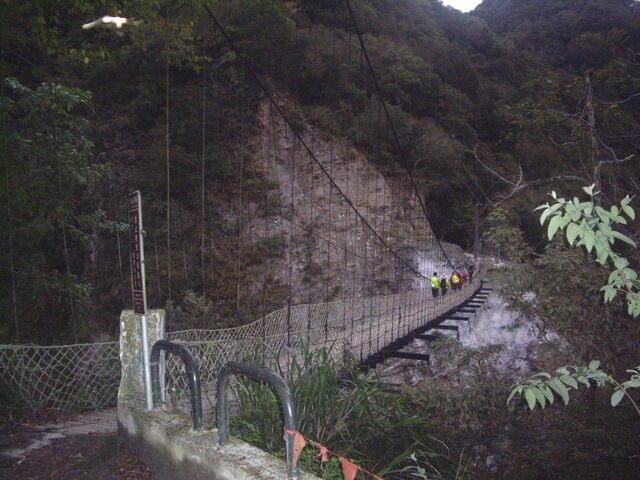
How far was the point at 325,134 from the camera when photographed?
11.2 m

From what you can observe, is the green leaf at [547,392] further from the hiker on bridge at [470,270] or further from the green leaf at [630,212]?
the hiker on bridge at [470,270]

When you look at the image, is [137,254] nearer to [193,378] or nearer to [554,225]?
[193,378]

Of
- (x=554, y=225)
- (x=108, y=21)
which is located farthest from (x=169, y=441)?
(x=108, y=21)

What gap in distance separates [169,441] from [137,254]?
514mm

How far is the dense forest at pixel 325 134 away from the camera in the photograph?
323 cm

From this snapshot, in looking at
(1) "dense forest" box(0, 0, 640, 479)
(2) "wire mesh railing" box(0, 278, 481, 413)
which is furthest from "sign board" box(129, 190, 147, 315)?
(1) "dense forest" box(0, 0, 640, 479)

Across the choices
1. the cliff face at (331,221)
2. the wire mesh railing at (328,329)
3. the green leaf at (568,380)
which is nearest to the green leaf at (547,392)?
the green leaf at (568,380)

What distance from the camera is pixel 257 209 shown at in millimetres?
10094

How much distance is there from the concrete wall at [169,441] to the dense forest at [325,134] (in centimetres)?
82

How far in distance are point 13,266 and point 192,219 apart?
18.8 ft

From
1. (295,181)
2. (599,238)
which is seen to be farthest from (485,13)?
(599,238)

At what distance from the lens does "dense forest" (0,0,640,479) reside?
10.6 ft

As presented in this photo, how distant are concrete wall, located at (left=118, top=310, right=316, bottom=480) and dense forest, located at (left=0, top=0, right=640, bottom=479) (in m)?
0.82

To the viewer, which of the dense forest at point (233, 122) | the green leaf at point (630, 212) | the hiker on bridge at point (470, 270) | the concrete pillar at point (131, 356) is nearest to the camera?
the green leaf at point (630, 212)
